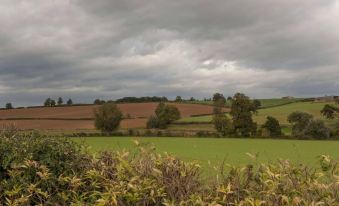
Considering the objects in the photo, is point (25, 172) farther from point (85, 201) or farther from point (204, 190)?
point (204, 190)

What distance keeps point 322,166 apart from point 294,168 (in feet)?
0.96

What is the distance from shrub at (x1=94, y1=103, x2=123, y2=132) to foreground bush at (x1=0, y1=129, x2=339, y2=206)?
8437cm

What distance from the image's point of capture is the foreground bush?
4664 mm

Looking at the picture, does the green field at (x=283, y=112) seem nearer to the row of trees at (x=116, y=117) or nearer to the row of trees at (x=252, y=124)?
the row of trees at (x=116, y=117)

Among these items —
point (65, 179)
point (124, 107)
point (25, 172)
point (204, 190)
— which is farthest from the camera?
point (124, 107)

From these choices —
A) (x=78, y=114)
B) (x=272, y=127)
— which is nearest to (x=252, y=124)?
(x=272, y=127)

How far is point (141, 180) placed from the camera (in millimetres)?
5137

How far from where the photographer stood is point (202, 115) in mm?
101875

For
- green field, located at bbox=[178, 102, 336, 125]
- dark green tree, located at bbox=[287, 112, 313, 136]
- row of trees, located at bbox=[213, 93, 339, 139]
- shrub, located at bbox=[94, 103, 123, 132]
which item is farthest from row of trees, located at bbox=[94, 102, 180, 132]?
dark green tree, located at bbox=[287, 112, 313, 136]

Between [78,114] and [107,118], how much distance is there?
850 centimetres

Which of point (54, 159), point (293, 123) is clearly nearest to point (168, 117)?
point (293, 123)

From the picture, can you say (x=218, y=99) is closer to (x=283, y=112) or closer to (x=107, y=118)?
(x=283, y=112)

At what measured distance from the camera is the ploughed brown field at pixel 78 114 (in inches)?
3386

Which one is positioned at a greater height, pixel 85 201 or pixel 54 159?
pixel 54 159
